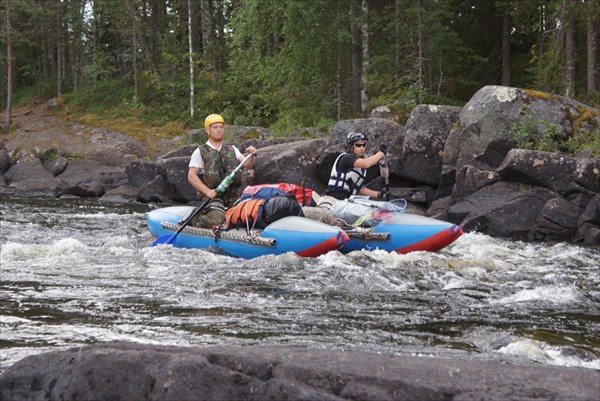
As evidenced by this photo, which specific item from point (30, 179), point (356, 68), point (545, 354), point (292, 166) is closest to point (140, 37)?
point (30, 179)

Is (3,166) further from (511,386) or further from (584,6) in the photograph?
(511,386)

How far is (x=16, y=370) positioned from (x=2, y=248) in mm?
6949

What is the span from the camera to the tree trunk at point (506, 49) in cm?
2139

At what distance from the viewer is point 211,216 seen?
9586 mm

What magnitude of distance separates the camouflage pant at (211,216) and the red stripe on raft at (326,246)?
168 centimetres

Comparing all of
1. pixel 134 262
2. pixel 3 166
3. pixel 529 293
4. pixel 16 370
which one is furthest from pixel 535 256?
pixel 3 166

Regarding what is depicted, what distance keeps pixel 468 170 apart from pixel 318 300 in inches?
317

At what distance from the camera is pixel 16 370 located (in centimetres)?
265

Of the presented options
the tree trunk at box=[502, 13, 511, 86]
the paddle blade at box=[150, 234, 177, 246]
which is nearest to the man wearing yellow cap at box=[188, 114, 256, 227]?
the paddle blade at box=[150, 234, 177, 246]

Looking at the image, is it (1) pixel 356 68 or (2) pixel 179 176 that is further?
(1) pixel 356 68

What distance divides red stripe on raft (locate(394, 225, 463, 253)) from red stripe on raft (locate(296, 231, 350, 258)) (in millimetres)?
771

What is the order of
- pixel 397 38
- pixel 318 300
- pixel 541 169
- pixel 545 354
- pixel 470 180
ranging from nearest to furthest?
pixel 545 354
pixel 318 300
pixel 541 169
pixel 470 180
pixel 397 38

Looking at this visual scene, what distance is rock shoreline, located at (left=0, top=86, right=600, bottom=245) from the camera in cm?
1181

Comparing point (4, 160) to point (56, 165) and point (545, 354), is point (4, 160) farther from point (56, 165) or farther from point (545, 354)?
point (545, 354)
